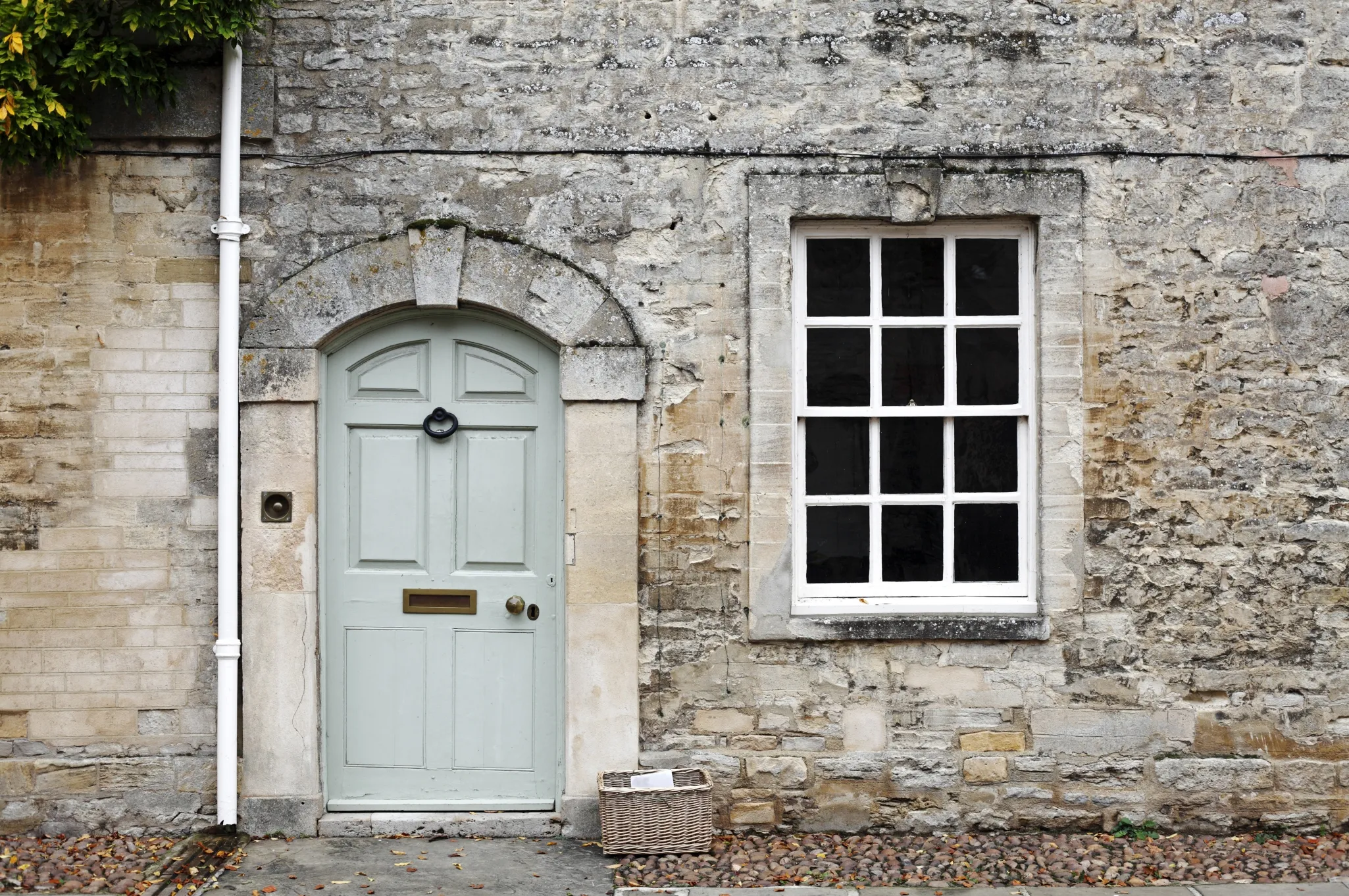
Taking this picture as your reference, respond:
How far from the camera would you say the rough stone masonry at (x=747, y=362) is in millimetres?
5262

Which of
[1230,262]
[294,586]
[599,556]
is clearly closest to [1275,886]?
[1230,262]

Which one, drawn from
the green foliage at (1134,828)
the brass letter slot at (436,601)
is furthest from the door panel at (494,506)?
the green foliage at (1134,828)

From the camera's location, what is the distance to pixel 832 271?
5.46 m

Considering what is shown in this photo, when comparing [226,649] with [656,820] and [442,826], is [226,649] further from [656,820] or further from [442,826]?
[656,820]

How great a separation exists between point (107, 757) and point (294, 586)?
115 centimetres

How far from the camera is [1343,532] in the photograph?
5344 mm

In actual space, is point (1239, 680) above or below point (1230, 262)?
below

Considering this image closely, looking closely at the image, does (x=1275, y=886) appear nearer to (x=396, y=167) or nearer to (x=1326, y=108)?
(x=1326, y=108)

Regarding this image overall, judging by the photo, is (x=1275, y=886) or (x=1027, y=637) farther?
(x=1027, y=637)

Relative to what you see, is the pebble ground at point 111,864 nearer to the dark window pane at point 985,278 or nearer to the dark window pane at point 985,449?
the dark window pane at point 985,449

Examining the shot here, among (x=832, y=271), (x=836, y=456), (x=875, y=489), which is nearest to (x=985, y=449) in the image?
(x=875, y=489)

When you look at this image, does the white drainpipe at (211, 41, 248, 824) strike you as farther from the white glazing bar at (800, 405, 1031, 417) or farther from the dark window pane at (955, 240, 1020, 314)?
the dark window pane at (955, 240, 1020, 314)

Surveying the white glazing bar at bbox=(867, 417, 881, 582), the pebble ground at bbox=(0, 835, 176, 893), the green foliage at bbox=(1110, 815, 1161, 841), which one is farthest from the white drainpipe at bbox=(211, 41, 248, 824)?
the green foliage at bbox=(1110, 815, 1161, 841)

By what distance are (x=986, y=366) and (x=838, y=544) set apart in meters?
1.09
